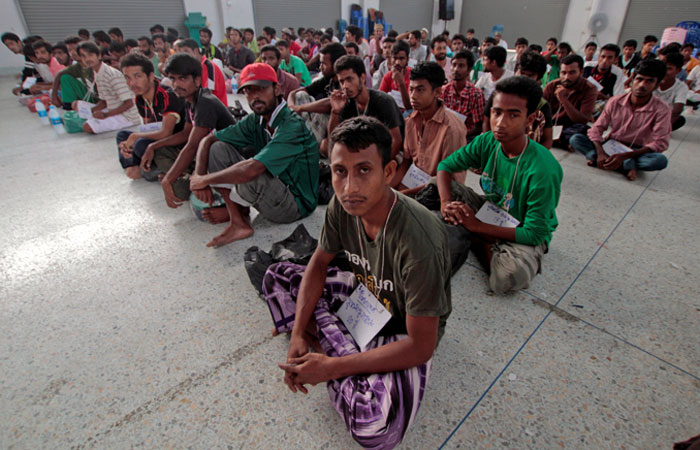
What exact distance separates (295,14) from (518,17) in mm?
8969

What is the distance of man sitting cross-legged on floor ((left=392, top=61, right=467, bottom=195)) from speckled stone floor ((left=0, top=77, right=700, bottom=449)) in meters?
0.90

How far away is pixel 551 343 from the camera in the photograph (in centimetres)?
154

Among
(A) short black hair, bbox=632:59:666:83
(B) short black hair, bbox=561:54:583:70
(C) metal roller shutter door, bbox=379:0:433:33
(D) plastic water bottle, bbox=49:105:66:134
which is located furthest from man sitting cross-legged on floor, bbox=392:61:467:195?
(C) metal roller shutter door, bbox=379:0:433:33

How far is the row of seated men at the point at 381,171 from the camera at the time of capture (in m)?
1.07

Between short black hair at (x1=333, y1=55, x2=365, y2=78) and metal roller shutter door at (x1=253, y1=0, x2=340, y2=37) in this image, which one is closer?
short black hair at (x1=333, y1=55, x2=365, y2=78)

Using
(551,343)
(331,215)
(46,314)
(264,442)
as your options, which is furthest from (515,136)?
(46,314)

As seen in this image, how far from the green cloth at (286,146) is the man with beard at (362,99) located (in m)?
0.68

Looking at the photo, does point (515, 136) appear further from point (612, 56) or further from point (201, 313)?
A: point (612, 56)

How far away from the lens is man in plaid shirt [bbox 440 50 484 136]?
3.68 meters

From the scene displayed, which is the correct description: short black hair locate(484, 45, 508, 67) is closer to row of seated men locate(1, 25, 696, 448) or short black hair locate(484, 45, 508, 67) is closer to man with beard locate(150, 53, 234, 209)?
row of seated men locate(1, 25, 696, 448)

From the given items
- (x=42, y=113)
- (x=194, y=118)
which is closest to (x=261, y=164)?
(x=194, y=118)

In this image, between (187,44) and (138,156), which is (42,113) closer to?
(187,44)

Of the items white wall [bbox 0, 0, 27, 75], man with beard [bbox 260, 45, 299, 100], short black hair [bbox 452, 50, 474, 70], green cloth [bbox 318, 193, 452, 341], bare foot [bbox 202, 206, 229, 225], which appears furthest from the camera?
white wall [bbox 0, 0, 27, 75]

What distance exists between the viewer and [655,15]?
1038cm
